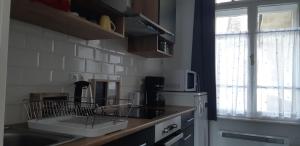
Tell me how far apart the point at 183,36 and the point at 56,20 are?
→ 2.29 meters

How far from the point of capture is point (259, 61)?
10.0 ft

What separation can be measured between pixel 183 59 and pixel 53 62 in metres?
2.13

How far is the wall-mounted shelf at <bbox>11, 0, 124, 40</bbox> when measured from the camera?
3.67 ft

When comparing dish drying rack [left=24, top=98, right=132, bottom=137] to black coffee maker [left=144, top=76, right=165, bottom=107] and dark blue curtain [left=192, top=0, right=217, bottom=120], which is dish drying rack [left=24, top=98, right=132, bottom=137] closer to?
black coffee maker [left=144, top=76, right=165, bottom=107]

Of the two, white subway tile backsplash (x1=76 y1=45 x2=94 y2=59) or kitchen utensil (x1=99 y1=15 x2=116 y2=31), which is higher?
kitchen utensil (x1=99 y1=15 x2=116 y2=31)

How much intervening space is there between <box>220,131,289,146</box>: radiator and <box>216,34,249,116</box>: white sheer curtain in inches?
10.8

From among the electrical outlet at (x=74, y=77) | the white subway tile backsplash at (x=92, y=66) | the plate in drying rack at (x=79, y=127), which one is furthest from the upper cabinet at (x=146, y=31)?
the plate in drying rack at (x=79, y=127)

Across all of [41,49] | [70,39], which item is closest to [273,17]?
[70,39]

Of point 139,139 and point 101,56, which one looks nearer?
point 139,139

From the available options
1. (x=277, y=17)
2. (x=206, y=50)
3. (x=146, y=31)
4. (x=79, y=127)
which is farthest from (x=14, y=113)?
(x=277, y=17)

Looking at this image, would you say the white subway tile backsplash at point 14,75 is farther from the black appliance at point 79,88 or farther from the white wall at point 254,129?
the white wall at point 254,129

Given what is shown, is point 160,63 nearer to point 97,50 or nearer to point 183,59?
point 183,59

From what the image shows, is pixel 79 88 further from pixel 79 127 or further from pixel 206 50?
pixel 206 50

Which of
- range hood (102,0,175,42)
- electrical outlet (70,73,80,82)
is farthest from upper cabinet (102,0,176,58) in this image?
electrical outlet (70,73,80,82)
